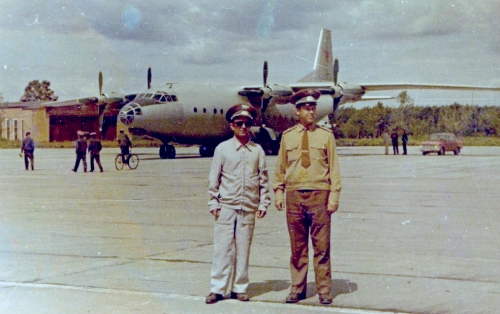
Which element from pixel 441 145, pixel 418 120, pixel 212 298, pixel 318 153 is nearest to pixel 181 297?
pixel 212 298

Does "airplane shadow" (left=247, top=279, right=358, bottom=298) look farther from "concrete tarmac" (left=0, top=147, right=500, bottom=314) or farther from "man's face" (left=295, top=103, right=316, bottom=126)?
"man's face" (left=295, top=103, right=316, bottom=126)

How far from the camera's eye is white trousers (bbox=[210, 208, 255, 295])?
5.89 m

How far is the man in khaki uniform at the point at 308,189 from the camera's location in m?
5.90

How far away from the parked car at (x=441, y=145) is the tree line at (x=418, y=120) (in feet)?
208

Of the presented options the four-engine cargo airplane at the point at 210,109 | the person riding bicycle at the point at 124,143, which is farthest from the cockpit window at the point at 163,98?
the person riding bicycle at the point at 124,143

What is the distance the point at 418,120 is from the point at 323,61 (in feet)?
229

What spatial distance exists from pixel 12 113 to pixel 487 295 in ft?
274

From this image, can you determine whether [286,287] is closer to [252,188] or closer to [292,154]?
[252,188]

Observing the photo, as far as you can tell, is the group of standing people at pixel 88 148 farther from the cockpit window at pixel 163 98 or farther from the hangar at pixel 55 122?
the hangar at pixel 55 122

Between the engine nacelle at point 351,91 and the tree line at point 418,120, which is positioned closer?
the engine nacelle at point 351,91

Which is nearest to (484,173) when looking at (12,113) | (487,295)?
(487,295)

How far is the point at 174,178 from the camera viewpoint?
2077 cm

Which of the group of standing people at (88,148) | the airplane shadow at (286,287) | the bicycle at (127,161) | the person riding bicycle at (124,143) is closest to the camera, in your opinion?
the airplane shadow at (286,287)

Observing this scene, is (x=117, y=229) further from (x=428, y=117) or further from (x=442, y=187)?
(x=428, y=117)
